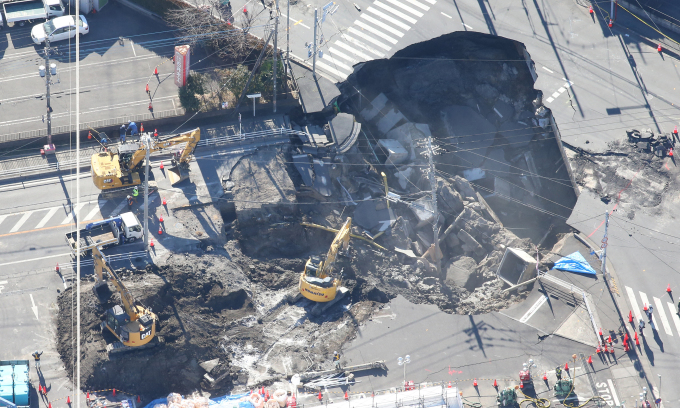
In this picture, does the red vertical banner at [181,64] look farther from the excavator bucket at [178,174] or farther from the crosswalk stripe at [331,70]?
the crosswalk stripe at [331,70]

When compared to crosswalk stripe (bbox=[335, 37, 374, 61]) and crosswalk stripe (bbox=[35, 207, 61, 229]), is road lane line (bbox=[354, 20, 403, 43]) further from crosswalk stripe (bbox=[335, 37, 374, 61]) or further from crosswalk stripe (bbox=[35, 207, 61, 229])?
crosswalk stripe (bbox=[35, 207, 61, 229])

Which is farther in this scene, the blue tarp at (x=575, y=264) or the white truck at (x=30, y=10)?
the white truck at (x=30, y=10)

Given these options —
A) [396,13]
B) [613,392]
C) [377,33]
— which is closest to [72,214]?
[377,33]

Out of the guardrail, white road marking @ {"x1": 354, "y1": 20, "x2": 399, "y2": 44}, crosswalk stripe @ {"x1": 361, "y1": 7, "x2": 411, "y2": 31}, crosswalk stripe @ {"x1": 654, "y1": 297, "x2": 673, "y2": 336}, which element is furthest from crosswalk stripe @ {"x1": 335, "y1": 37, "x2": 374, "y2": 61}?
crosswalk stripe @ {"x1": 654, "y1": 297, "x2": 673, "y2": 336}

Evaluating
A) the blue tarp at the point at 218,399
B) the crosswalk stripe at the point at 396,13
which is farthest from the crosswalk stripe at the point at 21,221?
the crosswalk stripe at the point at 396,13

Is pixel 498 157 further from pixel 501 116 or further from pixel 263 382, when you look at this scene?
pixel 263 382

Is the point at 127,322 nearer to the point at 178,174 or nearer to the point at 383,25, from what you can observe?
the point at 178,174
